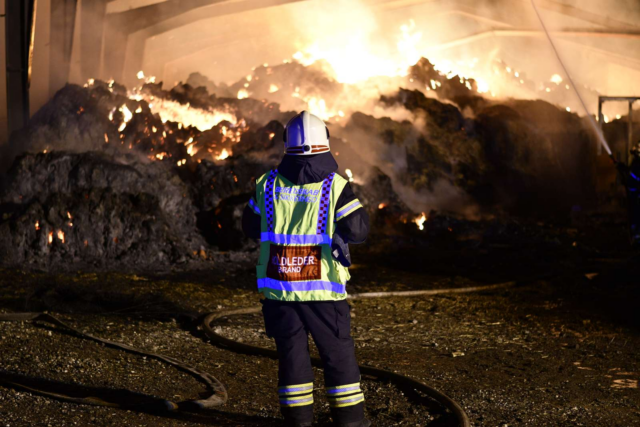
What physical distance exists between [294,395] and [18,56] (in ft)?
39.5

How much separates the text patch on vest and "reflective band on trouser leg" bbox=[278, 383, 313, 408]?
2.01ft

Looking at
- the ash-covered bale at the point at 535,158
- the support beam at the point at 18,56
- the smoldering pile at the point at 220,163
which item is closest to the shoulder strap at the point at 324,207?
the smoldering pile at the point at 220,163

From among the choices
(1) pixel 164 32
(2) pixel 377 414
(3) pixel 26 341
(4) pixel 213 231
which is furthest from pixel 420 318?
(1) pixel 164 32

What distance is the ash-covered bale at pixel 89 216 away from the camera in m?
11.7

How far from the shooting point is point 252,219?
4160mm

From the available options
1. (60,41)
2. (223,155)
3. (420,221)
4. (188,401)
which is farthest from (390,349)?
(60,41)

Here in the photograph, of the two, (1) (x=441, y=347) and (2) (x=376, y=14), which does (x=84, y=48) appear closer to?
(2) (x=376, y=14)

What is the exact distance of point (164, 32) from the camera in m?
17.6

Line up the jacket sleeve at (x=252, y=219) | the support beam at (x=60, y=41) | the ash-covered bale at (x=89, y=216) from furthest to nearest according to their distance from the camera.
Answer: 1. the support beam at (x=60, y=41)
2. the ash-covered bale at (x=89, y=216)
3. the jacket sleeve at (x=252, y=219)

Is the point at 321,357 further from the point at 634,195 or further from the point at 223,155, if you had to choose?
the point at 223,155

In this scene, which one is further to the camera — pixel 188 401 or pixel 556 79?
pixel 556 79

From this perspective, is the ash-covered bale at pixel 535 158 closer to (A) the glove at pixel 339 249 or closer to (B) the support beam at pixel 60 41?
(B) the support beam at pixel 60 41

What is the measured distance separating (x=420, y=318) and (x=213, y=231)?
21.5 feet

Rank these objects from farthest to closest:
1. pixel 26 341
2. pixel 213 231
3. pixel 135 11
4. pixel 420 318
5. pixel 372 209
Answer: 1. pixel 135 11
2. pixel 372 209
3. pixel 213 231
4. pixel 420 318
5. pixel 26 341
